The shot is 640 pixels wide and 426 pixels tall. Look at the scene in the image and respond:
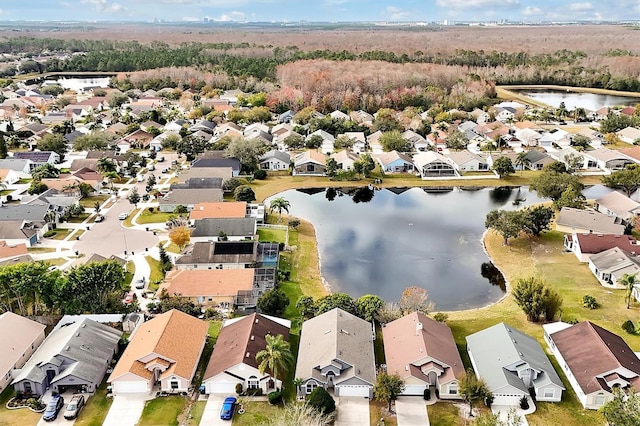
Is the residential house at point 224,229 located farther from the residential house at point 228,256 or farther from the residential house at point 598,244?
the residential house at point 598,244

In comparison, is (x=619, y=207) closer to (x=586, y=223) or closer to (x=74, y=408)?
(x=586, y=223)

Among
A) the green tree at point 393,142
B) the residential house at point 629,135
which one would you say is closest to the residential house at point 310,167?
the green tree at point 393,142

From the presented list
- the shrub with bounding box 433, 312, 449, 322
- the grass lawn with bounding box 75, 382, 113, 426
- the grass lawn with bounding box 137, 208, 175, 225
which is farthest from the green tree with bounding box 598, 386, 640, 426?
the grass lawn with bounding box 137, 208, 175, 225

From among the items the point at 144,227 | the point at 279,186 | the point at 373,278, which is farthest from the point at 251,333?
the point at 279,186

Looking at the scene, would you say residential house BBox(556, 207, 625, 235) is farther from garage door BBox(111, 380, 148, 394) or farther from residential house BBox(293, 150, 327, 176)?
garage door BBox(111, 380, 148, 394)

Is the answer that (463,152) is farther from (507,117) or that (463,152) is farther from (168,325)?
(168,325)

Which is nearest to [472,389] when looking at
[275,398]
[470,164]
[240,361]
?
[275,398]
